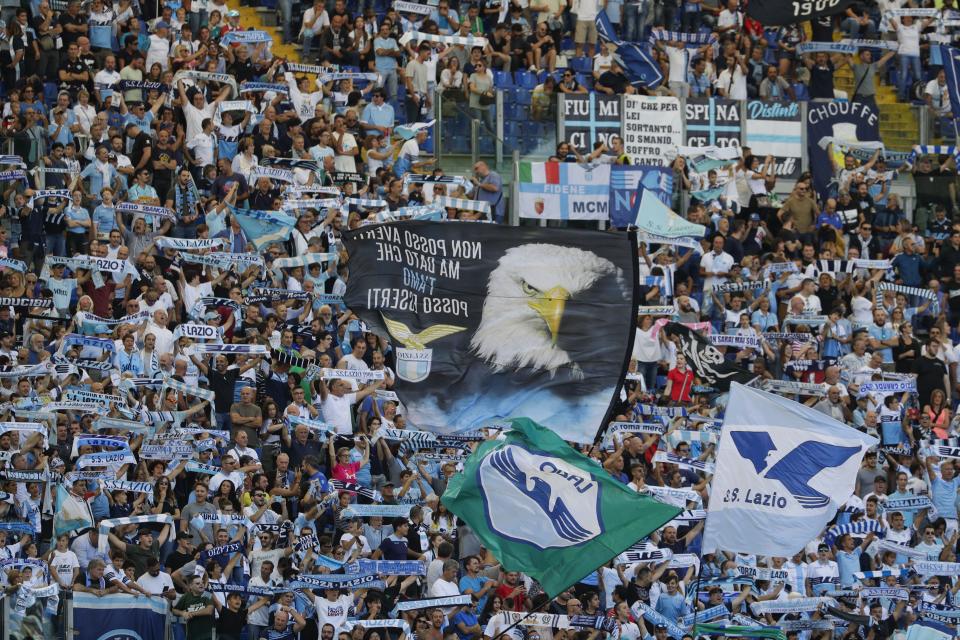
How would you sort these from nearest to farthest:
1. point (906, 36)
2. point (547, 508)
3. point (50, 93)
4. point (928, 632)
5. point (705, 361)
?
1. point (547, 508)
2. point (928, 632)
3. point (705, 361)
4. point (50, 93)
5. point (906, 36)

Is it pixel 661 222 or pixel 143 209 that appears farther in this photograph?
pixel 661 222

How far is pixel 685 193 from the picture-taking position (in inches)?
1359

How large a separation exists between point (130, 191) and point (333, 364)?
3656 mm

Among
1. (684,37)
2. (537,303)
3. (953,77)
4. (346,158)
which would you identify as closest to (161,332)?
(537,303)

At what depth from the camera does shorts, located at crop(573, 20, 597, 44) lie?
36.7m

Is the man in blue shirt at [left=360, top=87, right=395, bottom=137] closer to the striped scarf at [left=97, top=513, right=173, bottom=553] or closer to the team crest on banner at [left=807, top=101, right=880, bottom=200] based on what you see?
the team crest on banner at [left=807, top=101, right=880, bottom=200]

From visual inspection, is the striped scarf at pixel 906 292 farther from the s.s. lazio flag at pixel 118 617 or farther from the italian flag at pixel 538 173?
the s.s. lazio flag at pixel 118 617

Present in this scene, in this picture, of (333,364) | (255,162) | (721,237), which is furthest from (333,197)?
(721,237)

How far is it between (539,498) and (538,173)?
11.8m

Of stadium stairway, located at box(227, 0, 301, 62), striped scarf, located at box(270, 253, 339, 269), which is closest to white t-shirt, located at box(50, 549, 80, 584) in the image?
striped scarf, located at box(270, 253, 339, 269)

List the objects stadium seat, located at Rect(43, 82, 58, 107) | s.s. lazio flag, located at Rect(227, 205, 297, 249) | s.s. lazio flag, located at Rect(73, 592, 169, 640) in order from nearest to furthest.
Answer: s.s. lazio flag, located at Rect(73, 592, 169, 640) → s.s. lazio flag, located at Rect(227, 205, 297, 249) → stadium seat, located at Rect(43, 82, 58, 107)

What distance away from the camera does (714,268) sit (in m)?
32.6

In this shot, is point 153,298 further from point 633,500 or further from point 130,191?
point 633,500

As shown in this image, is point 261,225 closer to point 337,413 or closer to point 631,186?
point 337,413
